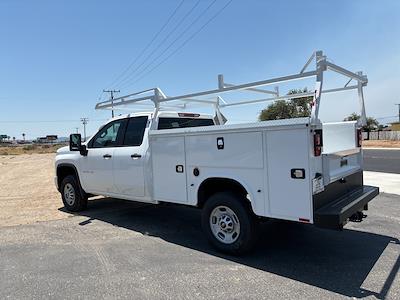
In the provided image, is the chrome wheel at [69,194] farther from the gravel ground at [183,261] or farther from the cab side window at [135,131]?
the cab side window at [135,131]

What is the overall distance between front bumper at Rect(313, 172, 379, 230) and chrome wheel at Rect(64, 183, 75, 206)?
5687 mm

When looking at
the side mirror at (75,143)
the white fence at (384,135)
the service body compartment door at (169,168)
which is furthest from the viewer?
the white fence at (384,135)

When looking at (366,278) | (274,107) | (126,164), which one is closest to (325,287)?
(366,278)

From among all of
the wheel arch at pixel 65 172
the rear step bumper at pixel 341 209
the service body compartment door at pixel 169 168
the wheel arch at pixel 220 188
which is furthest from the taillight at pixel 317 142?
the wheel arch at pixel 65 172

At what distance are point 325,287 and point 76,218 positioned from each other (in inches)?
213

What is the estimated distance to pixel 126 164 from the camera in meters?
6.89

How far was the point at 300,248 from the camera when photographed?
5.50m

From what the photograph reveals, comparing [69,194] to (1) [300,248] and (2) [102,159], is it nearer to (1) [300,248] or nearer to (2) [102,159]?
(2) [102,159]

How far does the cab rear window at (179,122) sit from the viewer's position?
6832 millimetres

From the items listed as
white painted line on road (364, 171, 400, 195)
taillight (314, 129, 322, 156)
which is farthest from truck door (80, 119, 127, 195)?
white painted line on road (364, 171, 400, 195)

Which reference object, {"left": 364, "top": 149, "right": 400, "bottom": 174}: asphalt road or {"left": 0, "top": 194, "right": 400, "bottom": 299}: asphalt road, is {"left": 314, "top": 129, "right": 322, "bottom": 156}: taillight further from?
{"left": 364, "top": 149, "right": 400, "bottom": 174}: asphalt road

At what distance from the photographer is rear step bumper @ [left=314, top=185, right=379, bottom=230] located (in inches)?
169

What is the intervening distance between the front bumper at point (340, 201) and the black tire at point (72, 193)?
5.43 m

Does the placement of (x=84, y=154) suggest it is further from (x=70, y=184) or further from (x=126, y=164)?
(x=126, y=164)
